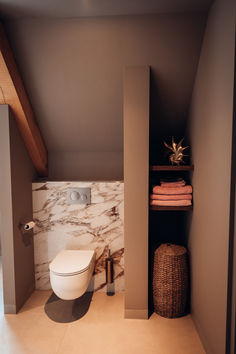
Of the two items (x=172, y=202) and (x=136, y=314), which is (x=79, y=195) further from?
(x=136, y=314)

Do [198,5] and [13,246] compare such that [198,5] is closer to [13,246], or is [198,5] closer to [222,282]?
[222,282]

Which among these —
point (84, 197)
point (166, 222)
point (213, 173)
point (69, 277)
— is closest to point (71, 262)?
point (69, 277)

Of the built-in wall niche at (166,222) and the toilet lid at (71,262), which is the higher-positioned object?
the built-in wall niche at (166,222)

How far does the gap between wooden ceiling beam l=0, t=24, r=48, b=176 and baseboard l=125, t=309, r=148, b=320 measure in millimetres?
1549

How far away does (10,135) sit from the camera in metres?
2.11

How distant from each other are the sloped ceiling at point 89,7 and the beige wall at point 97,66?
5cm

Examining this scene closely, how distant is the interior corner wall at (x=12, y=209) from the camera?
6.93 feet

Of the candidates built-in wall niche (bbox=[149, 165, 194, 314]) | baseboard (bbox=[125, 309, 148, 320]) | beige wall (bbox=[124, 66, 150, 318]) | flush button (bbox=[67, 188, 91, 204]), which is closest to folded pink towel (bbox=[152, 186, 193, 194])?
beige wall (bbox=[124, 66, 150, 318])

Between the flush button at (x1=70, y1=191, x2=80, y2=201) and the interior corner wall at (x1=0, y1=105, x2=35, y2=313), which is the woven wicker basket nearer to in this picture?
the flush button at (x1=70, y1=191, x2=80, y2=201)

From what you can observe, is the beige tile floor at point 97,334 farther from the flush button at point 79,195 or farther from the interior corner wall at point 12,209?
the flush button at point 79,195

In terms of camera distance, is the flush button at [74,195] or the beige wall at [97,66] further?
the flush button at [74,195]

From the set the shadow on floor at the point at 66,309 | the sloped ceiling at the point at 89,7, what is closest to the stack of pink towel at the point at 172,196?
the shadow on floor at the point at 66,309

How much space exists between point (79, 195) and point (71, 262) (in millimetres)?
637

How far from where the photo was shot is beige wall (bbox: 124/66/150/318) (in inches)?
78.5
